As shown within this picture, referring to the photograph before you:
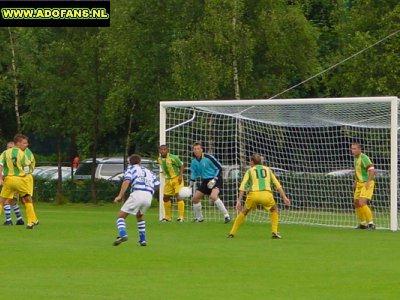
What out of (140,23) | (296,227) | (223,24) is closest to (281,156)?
(296,227)

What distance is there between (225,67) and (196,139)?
5.85 meters

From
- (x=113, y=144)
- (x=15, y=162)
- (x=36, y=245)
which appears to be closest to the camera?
(x=36, y=245)

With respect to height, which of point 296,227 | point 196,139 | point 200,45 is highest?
point 200,45

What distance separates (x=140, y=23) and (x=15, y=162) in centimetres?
1454

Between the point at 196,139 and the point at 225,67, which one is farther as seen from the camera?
the point at 225,67

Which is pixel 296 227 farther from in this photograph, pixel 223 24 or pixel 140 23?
pixel 140 23

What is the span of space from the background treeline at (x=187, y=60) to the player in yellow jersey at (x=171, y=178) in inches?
321

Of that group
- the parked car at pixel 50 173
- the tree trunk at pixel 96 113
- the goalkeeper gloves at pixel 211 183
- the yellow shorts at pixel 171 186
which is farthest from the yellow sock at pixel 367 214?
the parked car at pixel 50 173

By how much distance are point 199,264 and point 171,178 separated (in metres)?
12.0

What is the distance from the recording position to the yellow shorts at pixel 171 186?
3048cm

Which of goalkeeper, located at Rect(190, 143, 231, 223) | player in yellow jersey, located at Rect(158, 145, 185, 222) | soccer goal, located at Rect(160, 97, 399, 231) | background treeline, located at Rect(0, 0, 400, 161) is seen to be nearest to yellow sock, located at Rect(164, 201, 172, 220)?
player in yellow jersey, located at Rect(158, 145, 185, 222)

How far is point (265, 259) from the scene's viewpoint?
63.6 feet

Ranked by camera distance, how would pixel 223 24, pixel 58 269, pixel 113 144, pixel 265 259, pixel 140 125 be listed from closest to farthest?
pixel 58 269 < pixel 265 259 < pixel 223 24 < pixel 140 125 < pixel 113 144

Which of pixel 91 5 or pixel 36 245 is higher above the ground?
pixel 91 5
